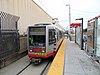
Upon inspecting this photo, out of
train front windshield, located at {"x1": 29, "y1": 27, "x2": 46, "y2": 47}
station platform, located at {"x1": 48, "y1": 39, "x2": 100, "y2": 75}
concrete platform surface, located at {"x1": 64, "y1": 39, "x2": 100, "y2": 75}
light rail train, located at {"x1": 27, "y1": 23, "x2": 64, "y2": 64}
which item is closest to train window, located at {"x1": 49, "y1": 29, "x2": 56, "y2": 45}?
light rail train, located at {"x1": 27, "y1": 23, "x2": 64, "y2": 64}

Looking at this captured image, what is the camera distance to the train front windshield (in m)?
10.5

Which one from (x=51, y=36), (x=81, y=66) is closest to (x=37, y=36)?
(x=51, y=36)

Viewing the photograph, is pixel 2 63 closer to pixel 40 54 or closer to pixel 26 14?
pixel 40 54

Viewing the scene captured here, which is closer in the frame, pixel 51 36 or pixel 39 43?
pixel 39 43

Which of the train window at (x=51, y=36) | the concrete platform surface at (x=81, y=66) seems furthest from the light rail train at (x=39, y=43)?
the concrete platform surface at (x=81, y=66)

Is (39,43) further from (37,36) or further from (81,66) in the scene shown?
(81,66)

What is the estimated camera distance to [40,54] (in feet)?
33.9

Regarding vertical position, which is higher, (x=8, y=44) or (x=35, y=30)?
(x=35, y=30)

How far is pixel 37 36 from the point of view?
10.7 m

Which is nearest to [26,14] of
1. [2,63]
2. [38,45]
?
[38,45]

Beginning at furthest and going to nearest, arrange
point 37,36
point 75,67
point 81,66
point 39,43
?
point 37,36
point 39,43
point 81,66
point 75,67

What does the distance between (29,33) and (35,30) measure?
50 centimetres

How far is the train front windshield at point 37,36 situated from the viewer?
10.5m

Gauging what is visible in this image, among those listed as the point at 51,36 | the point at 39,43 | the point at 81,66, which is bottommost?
the point at 81,66
